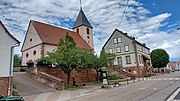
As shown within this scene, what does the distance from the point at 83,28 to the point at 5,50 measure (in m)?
33.5

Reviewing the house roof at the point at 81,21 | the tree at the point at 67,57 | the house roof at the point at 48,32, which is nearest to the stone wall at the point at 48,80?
the tree at the point at 67,57

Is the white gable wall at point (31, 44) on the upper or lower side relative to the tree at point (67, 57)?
upper

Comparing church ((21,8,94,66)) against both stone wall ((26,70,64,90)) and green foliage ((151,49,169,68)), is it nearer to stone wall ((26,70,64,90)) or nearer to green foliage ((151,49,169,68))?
stone wall ((26,70,64,90))

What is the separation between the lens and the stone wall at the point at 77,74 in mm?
25547

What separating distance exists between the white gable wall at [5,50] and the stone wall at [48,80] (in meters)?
6.08

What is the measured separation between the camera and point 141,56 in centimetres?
4778

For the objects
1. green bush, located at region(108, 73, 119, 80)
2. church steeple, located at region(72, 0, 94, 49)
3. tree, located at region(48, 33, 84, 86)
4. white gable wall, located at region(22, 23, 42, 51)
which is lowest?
green bush, located at region(108, 73, 119, 80)

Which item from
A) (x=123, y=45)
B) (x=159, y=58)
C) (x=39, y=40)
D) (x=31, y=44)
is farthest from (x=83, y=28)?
(x=159, y=58)

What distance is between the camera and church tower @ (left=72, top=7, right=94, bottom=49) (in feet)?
161

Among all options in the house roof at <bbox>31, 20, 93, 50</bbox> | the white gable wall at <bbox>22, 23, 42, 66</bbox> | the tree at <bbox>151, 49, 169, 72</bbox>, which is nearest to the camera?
the white gable wall at <bbox>22, 23, 42, 66</bbox>

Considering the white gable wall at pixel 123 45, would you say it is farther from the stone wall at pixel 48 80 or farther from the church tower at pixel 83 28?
the stone wall at pixel 48 80

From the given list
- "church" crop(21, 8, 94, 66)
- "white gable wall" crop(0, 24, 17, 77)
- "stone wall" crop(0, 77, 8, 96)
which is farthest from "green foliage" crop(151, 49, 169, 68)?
"stone wall" crop(0, 77, 8, 96)

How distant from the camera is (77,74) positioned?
29.4m

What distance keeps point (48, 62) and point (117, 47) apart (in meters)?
26.6
